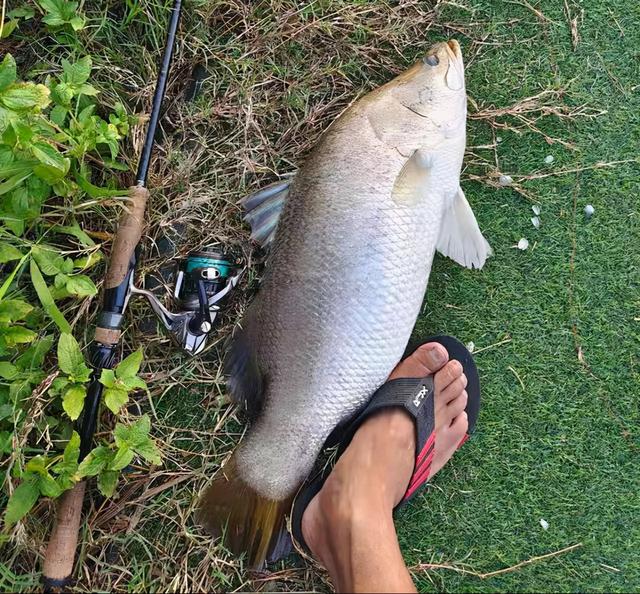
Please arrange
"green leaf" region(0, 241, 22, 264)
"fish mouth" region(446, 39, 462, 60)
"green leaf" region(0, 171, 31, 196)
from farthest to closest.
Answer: "fish mouth" region(446, 39, 462, 60), "green leaf" region(0, 241, 22, 264), "green leaf" region(0, 171, 31, 196)

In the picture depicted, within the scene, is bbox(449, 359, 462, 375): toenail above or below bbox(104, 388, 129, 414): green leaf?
below

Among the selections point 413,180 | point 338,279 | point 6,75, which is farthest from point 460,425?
point 6,75

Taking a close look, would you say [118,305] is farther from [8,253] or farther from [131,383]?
[8,253]

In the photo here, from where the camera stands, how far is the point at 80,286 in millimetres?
1967

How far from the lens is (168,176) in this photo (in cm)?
233

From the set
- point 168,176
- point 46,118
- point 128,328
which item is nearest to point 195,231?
point 168,176

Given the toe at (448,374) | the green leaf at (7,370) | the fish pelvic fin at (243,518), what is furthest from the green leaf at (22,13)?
the toe at (448,374)

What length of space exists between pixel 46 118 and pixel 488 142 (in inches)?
64.8

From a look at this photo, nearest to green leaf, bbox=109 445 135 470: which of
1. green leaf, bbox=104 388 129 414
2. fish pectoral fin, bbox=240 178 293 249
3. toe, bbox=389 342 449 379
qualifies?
green leaf, bbox=104 388 129 414

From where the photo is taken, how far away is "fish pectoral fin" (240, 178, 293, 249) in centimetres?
213

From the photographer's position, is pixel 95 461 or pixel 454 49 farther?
pixel 454 49

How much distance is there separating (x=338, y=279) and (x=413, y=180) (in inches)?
16.4

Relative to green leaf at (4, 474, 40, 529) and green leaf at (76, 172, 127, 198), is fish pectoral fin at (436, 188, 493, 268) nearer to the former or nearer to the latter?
green leaf at (76, 172, 127, 198)

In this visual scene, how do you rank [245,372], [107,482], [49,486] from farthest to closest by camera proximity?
1. [245,372]
2. [107,482]
3. [49,486]
